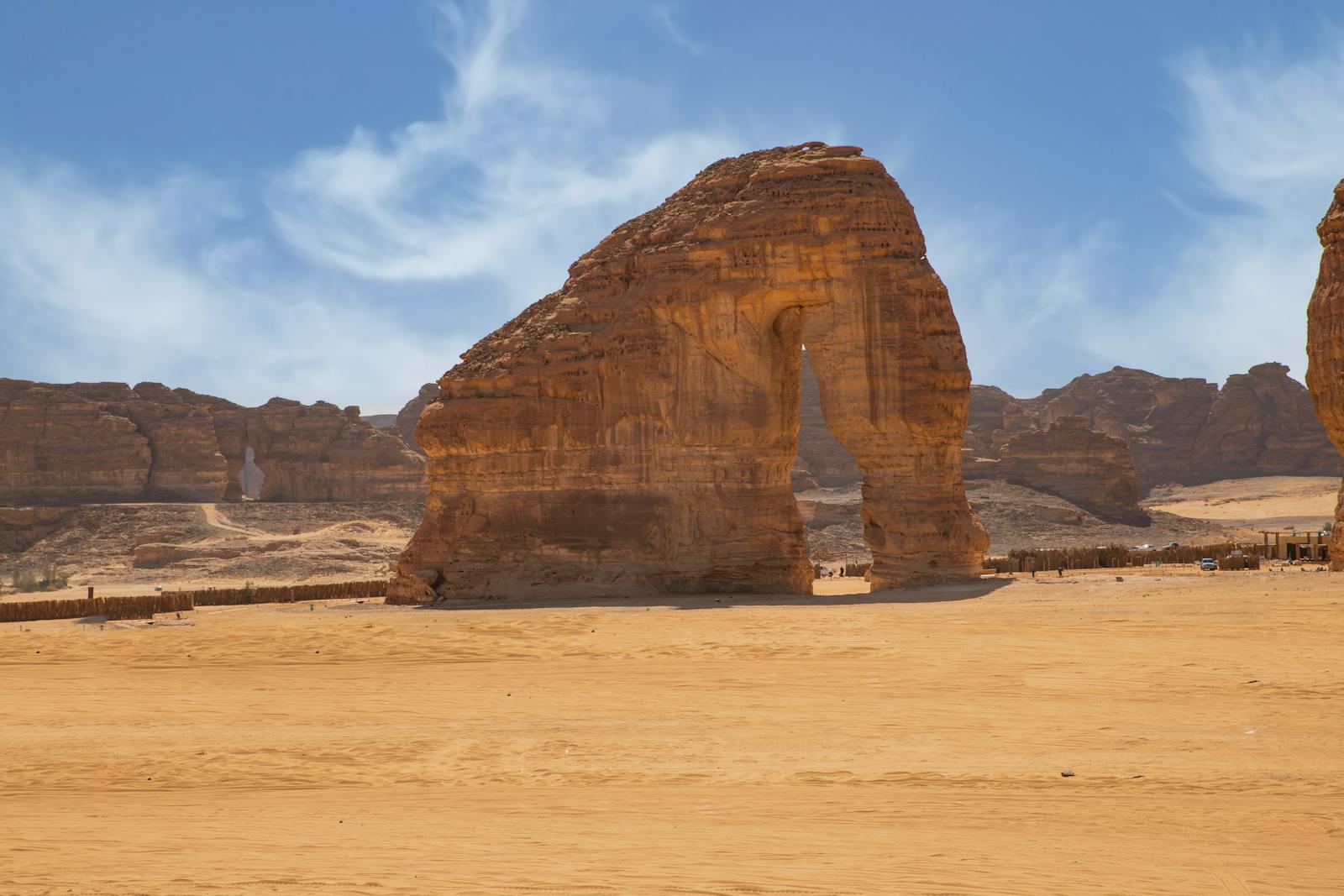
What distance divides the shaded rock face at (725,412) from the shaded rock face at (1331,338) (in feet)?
22.0

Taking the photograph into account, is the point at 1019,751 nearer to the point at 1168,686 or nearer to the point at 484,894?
the point at 1168,686

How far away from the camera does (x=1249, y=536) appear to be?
54.5 meters

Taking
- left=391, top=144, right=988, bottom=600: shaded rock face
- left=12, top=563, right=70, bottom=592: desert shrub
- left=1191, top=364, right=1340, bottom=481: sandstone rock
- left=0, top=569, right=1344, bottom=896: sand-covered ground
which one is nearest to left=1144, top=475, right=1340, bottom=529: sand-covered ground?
left=1191, top=364, right=1340, bottom=481: sandstone rock

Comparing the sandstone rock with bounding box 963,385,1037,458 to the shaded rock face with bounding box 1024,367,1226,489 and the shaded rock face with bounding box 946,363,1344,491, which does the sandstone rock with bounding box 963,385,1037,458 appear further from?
the shaded rock face with bounding box 1024,367,1226,489

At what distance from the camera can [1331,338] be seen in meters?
23.4

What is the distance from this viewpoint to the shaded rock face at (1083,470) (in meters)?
61.1

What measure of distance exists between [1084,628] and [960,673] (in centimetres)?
335

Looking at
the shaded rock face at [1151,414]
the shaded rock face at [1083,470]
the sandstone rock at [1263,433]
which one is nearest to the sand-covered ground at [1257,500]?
the sandstone rock at [1263,433]

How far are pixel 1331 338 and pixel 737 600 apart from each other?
488 inches

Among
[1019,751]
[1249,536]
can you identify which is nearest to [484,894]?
[1019,751]

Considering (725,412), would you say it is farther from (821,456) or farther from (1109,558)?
(821,456)

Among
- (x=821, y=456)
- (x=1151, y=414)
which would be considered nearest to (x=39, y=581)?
(x=821, y=456)

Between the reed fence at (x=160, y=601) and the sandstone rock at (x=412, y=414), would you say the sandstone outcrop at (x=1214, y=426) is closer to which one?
the sandstone rock at (x=412, y=414)

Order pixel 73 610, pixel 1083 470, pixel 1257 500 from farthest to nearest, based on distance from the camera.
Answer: pixel 1257 500 → pixel 1083 470 → pixel 73 610
